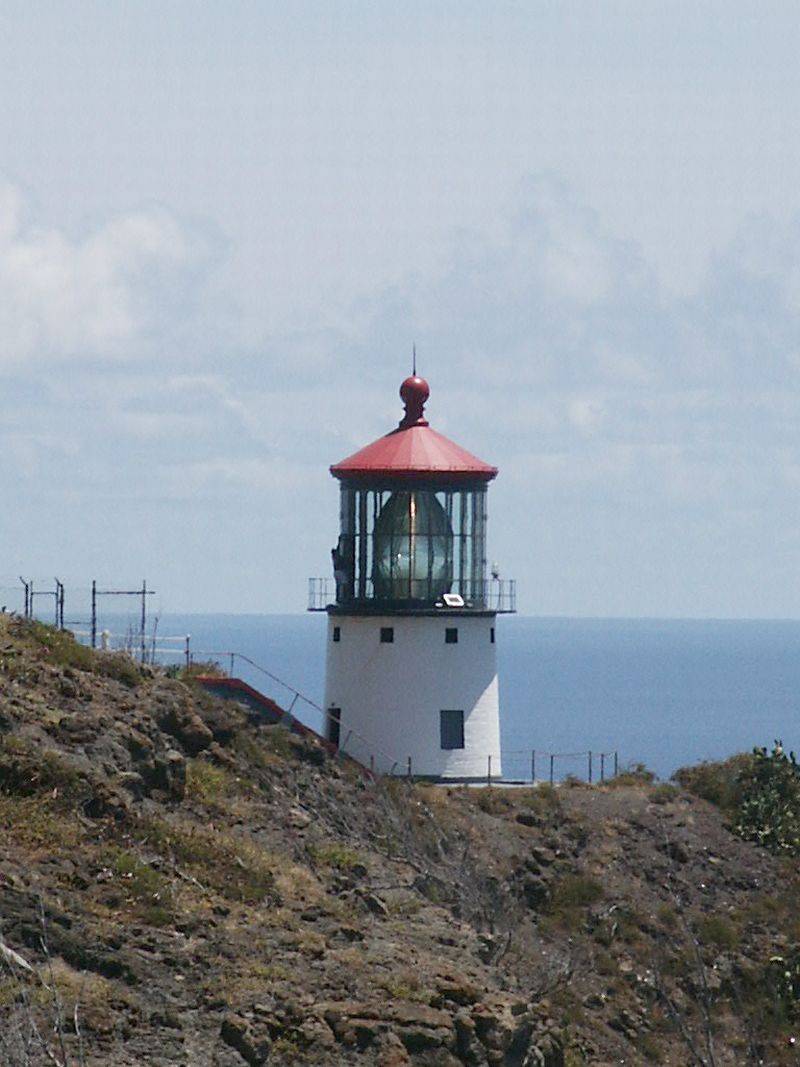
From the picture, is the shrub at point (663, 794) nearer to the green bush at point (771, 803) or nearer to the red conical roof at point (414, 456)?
the green bush at point (771, 803)

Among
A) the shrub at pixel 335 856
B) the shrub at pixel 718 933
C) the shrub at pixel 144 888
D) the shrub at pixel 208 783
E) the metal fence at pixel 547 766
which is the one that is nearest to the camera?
the shrub at pixel 144 888

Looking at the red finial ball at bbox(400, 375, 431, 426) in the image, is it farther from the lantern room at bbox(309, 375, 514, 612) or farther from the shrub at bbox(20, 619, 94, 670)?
the shrub at bbox(20, 619, 94, 670)

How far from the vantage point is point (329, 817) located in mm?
38719

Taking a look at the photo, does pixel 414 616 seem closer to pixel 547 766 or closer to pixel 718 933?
pixel 718 933

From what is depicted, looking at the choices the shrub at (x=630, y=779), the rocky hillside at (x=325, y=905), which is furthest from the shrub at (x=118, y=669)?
the shrub at (x=630, y=779)

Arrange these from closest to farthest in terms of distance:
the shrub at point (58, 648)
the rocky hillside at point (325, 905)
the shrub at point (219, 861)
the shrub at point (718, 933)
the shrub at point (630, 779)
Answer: the rocky hillside at point (325, 905)
the shrub at point (219, 861)
the shrub at point (58, 648)
the shrub at point (718, 933)
the shrub at point (630, 779)

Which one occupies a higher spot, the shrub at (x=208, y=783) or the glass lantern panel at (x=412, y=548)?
the glass lantern panel at (x=412, y=548)

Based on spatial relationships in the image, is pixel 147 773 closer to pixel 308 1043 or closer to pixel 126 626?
pixel 308 1043

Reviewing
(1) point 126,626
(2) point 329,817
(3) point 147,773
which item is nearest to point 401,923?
(3) point 147,773

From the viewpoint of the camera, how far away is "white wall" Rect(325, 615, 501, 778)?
43438 mm

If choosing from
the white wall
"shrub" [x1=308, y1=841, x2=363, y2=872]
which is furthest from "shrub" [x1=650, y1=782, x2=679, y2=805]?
"shrub" [x1=308, y1=841, x2=363, y2=872]

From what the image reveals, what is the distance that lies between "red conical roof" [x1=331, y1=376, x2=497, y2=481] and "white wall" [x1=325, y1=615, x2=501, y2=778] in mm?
2459

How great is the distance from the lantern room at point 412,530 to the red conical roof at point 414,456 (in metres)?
0.02

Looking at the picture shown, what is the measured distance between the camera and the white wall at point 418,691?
43438 millimetres
